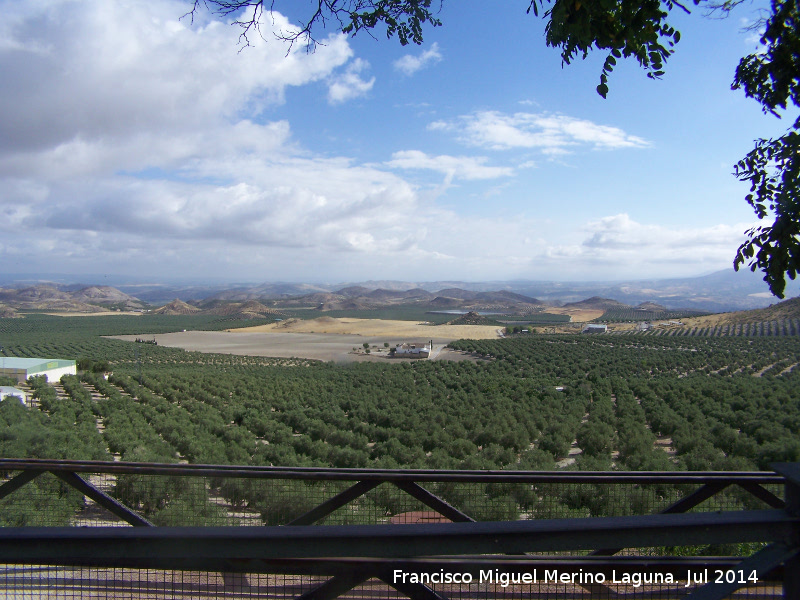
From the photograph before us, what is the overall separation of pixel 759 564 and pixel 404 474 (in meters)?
1.58

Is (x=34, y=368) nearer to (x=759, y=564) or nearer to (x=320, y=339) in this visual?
(x=759, y=564)

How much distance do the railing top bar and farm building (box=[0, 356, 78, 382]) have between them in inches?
1355

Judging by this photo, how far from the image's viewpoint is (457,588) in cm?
242

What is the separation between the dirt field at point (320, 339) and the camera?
63.4 metres

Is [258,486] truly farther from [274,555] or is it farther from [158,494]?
[274,555]

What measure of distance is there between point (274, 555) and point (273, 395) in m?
26.6

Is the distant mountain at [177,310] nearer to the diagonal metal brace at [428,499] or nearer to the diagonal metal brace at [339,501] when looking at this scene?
the diagonal metal brace at [339,501]

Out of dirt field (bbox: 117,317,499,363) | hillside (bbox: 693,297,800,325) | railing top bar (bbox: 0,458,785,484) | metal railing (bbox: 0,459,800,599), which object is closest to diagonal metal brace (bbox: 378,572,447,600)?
metal railing (bbox: 0,459,800,599)

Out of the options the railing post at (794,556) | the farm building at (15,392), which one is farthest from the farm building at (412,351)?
the railing post at (794,556)

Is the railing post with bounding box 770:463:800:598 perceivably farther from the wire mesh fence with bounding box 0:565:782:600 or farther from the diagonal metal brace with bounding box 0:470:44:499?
the diagonal metal brace with bounding box 0:470:44:499

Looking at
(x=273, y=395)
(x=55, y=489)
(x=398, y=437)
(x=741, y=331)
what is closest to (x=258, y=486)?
(x=55, y=489)

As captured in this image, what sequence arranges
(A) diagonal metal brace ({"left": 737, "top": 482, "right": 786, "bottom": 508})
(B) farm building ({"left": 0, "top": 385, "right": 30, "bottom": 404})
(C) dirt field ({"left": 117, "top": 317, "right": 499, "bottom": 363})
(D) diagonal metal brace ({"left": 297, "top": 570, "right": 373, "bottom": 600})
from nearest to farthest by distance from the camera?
(D) diagonal metal brace ({"left": 297, "top": 570, "right": 373, "bottom": 600}), (A) diagonal metal brace ({"left": 737, "top": 482, "right": 786, "bottom": 508}), (B) farm building ({"left": 0, "top": 385, "right": 30, "bottom": 404}), (C) dirt field ({"left": 117, "top": 317, "right": 499, "bottom": 363})

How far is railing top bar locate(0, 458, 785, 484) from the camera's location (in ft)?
9.29

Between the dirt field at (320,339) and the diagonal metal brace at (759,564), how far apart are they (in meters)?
52.4
